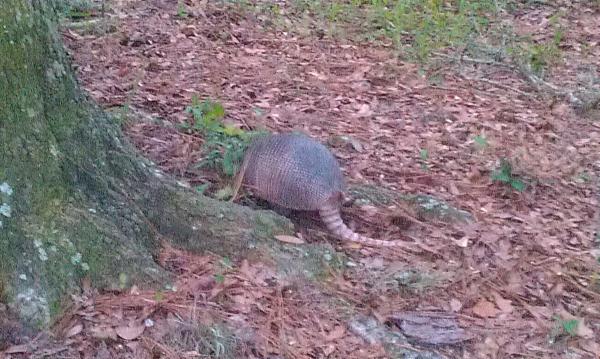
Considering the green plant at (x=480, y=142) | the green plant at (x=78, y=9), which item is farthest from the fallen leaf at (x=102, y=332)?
the green plant at (x=78, y=9)

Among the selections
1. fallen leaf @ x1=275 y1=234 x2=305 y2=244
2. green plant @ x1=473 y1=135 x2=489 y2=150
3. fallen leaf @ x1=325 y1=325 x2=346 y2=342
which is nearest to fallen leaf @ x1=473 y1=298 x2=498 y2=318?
fallen leaf @ x1=325 y1=325 x2=346 y2=342

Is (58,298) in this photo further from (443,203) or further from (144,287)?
A: (443,203)

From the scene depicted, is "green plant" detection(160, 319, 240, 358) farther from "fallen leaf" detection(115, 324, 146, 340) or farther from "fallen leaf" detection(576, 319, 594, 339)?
"fallen leaf" detection(576, 319, 594, 339)

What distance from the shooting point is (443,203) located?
3.41 meters

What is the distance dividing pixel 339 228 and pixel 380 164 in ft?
2.71

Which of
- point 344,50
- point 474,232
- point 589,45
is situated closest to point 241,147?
point 474,232

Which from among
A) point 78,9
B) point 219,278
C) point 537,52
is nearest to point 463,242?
point 219,278

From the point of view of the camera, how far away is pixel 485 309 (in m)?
2.76

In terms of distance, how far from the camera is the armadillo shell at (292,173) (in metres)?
3.21

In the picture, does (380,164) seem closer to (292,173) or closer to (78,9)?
(292,173)

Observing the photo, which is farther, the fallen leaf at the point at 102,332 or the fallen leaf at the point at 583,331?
the fallen leaf at the point at 583,331

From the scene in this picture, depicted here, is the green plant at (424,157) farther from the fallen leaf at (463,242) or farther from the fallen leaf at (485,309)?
the fallen leaf at (485,309)

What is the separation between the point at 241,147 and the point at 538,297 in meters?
1.58

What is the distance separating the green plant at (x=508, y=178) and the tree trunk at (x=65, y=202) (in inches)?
57.2
